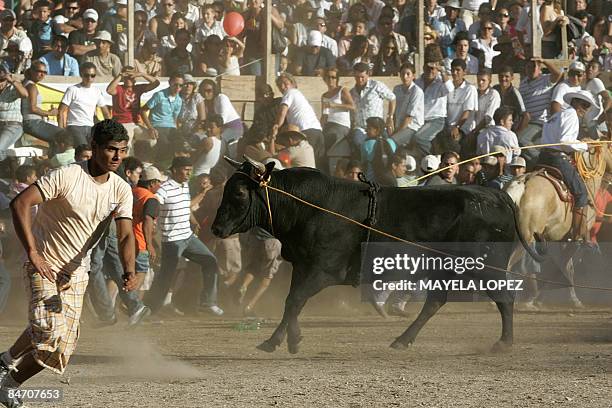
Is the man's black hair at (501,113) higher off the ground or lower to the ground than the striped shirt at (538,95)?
lower

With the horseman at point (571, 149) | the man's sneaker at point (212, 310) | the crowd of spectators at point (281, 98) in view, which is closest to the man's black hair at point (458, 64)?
the crowd of spectators at point (281, 98)

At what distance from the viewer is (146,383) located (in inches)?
350

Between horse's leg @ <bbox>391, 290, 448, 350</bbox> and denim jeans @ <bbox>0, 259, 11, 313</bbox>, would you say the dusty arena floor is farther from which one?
denim jeans @ <bbox>0, 259, 11, 313</bbox>

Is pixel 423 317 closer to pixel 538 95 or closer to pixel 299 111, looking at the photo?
pixel 299 111

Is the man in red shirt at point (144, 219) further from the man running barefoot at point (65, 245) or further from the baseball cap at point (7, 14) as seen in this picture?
the man running barefoot at point (65, 245)

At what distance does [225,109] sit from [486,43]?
3939 mm

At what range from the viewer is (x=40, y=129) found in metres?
14.5

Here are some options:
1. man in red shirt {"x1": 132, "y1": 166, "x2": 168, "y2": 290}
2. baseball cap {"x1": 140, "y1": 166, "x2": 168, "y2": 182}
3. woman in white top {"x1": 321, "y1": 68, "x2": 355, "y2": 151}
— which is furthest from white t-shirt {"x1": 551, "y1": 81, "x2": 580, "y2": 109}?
man in red shirt {"x1": 132, "y1": 166, "x2": 168, "y2": 290}

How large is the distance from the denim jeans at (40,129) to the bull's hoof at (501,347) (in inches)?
248

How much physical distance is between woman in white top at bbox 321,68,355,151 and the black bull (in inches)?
159

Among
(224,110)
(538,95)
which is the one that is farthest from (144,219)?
(538,95)

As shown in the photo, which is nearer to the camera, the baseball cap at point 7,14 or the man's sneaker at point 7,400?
the man's sneaker at point 7,400

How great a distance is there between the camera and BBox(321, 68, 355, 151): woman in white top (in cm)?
1534

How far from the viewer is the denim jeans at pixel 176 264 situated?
1349 cm
